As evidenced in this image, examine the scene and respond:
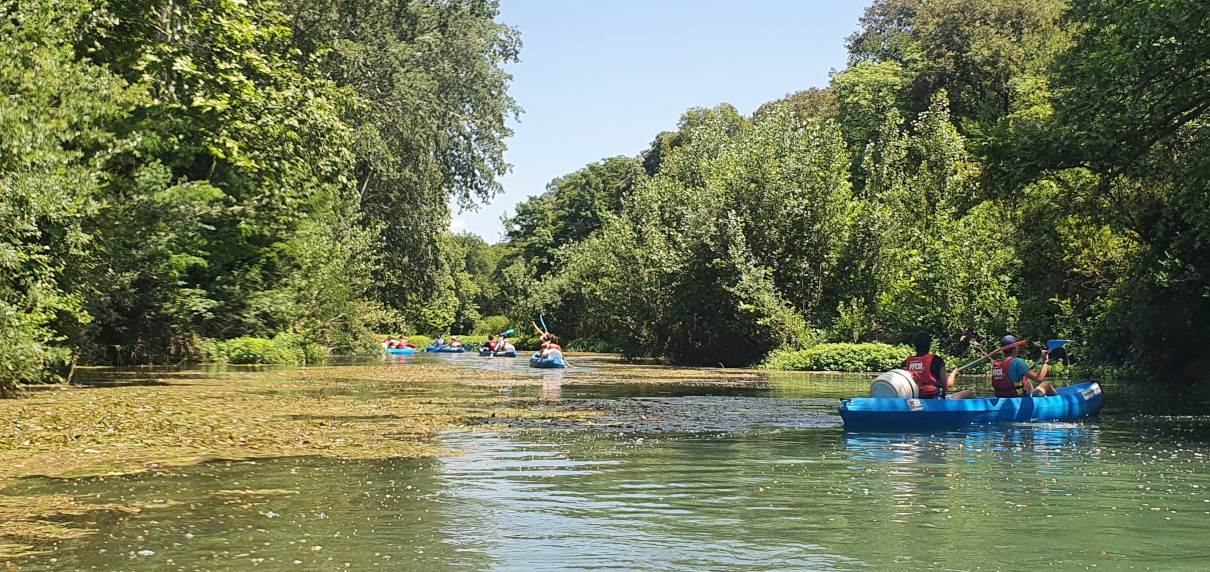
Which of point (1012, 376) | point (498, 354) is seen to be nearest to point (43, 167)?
point (1012, 376)

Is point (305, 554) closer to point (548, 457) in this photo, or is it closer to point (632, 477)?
point (632, 477)

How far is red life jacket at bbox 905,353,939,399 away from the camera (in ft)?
61.3

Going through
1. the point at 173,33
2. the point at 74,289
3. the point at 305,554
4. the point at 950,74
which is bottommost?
the point at 305,554

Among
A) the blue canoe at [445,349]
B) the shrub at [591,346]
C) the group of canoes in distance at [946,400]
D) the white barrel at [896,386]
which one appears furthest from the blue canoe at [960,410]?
the blue canoe at [445,349]

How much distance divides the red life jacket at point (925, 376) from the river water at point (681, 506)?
196 centimetres

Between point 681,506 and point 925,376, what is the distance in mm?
10185

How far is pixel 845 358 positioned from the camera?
38719 millimetres

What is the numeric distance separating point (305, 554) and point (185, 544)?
0.92 meters

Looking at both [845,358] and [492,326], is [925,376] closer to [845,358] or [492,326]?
[845,358]

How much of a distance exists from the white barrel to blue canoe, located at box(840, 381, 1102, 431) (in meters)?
0.35

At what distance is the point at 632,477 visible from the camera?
1163cm

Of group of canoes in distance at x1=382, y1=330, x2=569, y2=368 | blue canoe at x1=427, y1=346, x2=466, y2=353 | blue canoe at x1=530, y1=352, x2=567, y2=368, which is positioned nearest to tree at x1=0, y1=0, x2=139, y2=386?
blue canoe at x1=530, y1=352, x2=567, y2=368

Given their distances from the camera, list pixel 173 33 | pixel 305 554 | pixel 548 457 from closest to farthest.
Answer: pixel 305 554, pixel 548 457, pixel 173 33

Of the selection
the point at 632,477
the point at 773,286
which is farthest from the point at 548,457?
the point at 773,286
